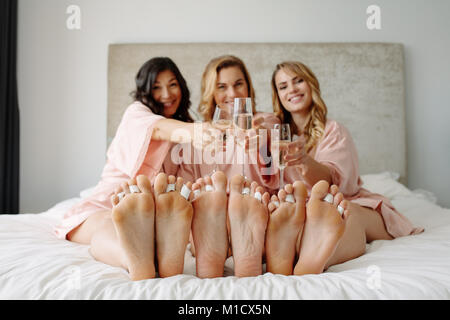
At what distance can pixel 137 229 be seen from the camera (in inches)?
32.9

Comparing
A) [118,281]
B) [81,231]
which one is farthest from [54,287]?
[81,231]

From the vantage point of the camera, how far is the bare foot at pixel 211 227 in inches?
33.7

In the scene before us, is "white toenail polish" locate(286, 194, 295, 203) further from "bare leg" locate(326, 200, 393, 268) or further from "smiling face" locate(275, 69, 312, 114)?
"smiling face" locate(275, 69, 312, 114)

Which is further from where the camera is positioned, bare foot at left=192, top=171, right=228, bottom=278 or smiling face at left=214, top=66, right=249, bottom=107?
smiling face at left=214, top=66, right=249, bottom=107

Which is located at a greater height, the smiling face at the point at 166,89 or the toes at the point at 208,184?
the smiling face at the point at 166,89

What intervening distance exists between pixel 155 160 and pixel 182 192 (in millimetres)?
562

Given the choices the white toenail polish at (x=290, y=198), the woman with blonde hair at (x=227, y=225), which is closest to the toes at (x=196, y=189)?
the woman with blonde hair at (x=227, y=225)

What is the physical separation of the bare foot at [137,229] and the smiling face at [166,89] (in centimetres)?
84

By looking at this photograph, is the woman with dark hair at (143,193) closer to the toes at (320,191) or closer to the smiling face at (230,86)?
the smiling face at (230,86)

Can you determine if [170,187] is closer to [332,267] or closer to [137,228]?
[137,228]

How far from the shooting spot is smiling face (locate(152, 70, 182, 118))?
1608 mm

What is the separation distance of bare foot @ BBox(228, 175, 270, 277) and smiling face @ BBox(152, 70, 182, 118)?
864 mm

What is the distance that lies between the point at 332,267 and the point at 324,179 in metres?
0.49

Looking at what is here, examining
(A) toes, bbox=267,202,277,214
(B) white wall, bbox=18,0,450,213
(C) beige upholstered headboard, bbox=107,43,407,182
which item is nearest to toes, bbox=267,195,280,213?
(A) toes, bbox=267,202,277,214
